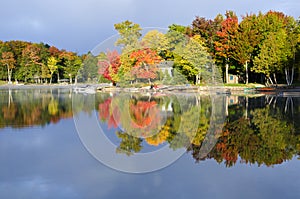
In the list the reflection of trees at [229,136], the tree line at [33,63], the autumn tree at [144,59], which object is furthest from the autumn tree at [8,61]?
the reflection of trees at [229,136]

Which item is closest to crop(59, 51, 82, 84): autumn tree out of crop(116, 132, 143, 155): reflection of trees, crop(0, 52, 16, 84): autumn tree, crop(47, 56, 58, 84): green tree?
crop(47, 56, 58, 84): green tree

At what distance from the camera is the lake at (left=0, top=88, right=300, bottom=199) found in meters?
5.00

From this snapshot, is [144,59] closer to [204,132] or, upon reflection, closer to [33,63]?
[204,132]

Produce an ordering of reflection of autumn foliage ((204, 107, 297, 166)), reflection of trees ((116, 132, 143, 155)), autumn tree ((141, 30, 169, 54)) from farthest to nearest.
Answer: autumn tree ((141, 30, 169, 54)) → reflection of trees ((116, 132, 143, 155)) → reflection of autumn foliage ((204, 107, 297, 166))

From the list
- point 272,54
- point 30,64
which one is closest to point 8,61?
point 30,64

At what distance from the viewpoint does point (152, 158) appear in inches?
263

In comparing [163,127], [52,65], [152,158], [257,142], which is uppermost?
[52,65]

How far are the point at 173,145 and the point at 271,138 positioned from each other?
8.09 feet

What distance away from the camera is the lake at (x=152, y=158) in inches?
197

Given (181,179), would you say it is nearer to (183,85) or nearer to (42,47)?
(183,85)

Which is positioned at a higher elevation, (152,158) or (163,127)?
(163,127)

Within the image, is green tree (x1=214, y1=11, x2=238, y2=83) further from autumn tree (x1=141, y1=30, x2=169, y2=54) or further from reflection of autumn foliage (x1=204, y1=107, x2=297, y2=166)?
reflection of autumn foliage (x1=204, y1=107, x2=297, y2=166)

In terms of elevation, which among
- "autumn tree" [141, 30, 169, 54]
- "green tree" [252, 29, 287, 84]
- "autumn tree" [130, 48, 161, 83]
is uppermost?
"green tree" [252, 29, 287, 84]

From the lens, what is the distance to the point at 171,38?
44.4 feet
